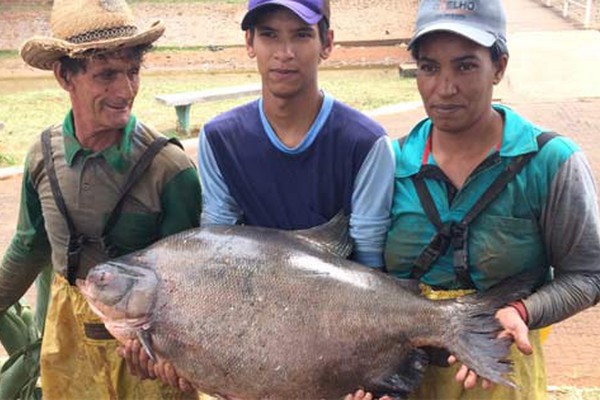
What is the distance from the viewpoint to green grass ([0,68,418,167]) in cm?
1186

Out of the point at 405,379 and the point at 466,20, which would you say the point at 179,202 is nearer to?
the point at 405,379

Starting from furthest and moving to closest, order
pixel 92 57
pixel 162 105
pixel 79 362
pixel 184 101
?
pixel 162 105
pixel 184 101
pixel 79 362
pixel 92 57

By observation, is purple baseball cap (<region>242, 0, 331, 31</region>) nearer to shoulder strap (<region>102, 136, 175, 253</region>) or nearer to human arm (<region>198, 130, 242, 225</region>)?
human arm (<region>198, 130, 242, 225</region>)

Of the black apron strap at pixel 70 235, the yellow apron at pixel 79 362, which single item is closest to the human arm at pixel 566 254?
the yellow apron at pixel 79 362

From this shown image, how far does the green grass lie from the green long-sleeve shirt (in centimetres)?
757

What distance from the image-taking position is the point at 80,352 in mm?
3250

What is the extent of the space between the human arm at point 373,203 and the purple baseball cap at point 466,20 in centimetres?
39

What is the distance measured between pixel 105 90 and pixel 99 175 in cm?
32

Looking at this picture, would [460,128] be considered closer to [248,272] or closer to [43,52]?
[248,272]

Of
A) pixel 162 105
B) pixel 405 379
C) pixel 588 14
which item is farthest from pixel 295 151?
pixel 588 14

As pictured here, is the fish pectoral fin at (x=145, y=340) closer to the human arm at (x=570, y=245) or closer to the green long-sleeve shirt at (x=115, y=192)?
the green long-sleeve shirt at (x=115, y=192)

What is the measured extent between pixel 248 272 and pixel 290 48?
801 millimetres

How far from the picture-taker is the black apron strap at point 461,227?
259 centimetres

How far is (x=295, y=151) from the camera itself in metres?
2.88
